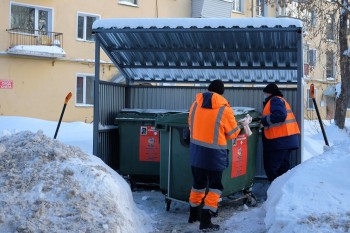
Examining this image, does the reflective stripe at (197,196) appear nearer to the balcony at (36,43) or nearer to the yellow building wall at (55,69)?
the yellow building wall at (55,69)

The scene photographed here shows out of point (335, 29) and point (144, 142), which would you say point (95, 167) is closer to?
point (144, 142)

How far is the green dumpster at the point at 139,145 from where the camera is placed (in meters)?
7.80

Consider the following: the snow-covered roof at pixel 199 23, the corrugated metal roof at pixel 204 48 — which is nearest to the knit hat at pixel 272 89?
the corrugated metal roof at pixel 204 48

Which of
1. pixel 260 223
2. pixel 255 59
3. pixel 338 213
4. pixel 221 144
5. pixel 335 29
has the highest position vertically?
pixel 335 29

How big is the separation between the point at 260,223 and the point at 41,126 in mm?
11851

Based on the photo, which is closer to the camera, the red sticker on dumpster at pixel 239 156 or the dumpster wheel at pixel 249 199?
the red sticker on dumpster at pixel 239 156

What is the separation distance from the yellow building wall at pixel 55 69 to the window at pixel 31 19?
0.24 m

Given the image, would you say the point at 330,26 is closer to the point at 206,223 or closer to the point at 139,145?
the point at 139,145

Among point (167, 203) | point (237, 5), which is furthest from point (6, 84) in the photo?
point (167, 203)

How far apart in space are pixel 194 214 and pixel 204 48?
3065mm

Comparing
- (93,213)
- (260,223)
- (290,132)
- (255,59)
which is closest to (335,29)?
(255,59)

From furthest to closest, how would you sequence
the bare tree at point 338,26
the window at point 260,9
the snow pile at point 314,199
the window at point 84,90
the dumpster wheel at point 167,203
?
the window at point 260,9 → the window at point 84,90 → the bare tree at point 338,26 → the dumpster wheel at point 167,203 → the snow pile at point 314,199

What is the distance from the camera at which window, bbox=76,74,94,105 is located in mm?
21264

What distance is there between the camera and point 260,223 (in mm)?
5875
